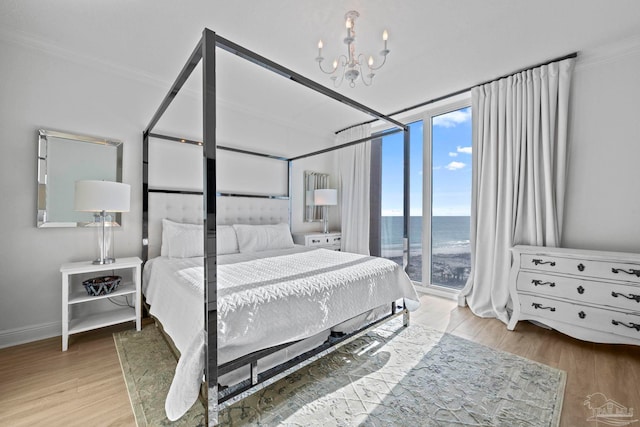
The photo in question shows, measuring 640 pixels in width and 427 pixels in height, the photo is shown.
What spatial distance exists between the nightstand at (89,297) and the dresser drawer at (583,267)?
3.71m

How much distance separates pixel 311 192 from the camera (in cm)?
453

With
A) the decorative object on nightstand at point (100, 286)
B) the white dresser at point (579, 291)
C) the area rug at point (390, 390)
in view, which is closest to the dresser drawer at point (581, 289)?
the white dresser at point (579, 291)

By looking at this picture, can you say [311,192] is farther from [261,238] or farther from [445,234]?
[445,234]

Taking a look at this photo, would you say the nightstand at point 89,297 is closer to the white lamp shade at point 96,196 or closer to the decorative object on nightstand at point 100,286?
the decorative object on nightstand at point 100,286

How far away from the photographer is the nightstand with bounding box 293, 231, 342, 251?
4086mm

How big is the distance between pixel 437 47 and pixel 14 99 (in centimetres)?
371

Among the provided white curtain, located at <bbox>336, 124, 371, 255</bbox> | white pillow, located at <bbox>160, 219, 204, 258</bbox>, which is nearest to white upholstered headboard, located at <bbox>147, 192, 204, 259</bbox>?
white pillow, located at <bbox>160, 219, 204, 258</bbox>

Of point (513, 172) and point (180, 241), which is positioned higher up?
point (513, 172)

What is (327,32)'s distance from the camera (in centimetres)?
219

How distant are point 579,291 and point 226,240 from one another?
3.46 m

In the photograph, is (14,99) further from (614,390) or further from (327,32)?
(614,390)

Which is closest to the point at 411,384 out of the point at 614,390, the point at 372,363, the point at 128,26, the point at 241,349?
the point at 372,363

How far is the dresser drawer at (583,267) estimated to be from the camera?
6.73 feet

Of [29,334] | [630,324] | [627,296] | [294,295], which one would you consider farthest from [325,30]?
[29,334]
